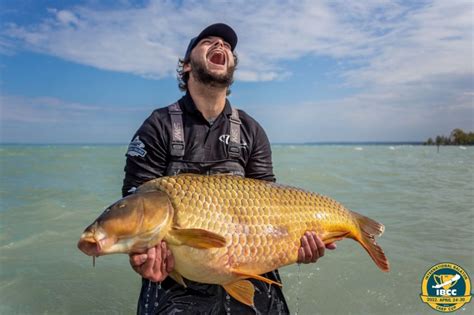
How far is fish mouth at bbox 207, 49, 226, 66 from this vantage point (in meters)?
2.90

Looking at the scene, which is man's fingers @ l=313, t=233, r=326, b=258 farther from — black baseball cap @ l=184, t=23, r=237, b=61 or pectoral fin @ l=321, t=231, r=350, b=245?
black baseball cap @ l=184, t=23, r=237, b=61

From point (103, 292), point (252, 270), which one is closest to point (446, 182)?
point (103, 292)

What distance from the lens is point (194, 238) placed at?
6.74 feet

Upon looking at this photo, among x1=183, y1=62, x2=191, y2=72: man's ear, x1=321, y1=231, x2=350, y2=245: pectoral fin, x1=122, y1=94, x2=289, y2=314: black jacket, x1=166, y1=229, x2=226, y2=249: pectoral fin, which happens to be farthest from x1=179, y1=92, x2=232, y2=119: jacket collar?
x1=321, y1=231, x2=350, y2=245: pectoral fin

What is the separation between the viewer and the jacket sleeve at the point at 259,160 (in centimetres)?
294

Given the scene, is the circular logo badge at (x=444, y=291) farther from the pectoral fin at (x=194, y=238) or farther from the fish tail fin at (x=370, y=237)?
the pectoral fin at (x=194, y=238)

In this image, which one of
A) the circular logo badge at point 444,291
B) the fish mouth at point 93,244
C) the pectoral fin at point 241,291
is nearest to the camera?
the fish mouth at point 93,244

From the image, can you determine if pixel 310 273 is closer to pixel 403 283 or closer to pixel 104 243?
pixel 403 283

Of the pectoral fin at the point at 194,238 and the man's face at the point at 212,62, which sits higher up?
the man's face at the point at 212,62

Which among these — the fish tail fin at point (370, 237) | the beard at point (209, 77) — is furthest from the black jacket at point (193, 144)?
the fish tail fin at point (370, 237)

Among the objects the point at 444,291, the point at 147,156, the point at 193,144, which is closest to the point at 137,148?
the point at 147,156

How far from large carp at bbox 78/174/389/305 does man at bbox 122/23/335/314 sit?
18 cm

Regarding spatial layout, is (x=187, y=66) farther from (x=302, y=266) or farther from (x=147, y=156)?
(x=302, y=266)

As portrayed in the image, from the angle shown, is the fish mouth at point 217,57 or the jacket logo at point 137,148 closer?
the jacket logo at point 137,148
